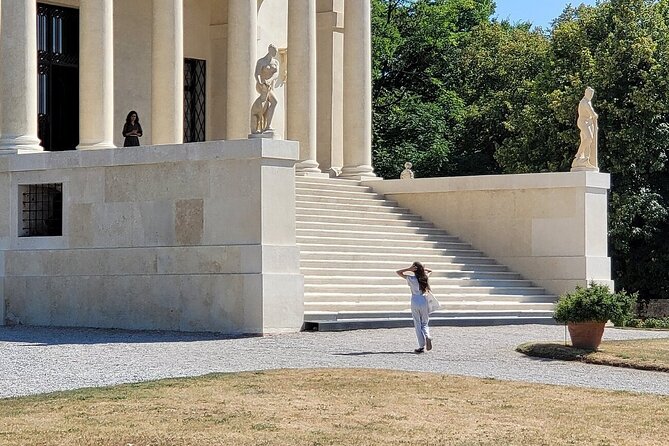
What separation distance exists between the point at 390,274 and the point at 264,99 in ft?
23.6

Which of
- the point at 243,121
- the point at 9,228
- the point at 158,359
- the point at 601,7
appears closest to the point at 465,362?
the point at 158,359

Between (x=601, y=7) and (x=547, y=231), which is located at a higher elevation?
(x=601, y=7)

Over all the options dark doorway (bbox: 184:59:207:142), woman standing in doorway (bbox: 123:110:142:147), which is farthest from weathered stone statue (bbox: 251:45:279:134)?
dark doorway (bbox: 184:59:207:142)

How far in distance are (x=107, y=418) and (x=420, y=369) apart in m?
7.33

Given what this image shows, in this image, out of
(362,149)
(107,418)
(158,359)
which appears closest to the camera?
(107,418)

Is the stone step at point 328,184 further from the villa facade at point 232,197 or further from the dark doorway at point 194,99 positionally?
the dark doorway at point 194,99

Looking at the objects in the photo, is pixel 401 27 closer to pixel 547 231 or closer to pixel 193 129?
pixel 193 129

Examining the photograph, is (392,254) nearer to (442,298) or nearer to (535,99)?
(442,298)

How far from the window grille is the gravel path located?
9.36 ft

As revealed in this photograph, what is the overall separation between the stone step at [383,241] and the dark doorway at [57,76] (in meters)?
9.82

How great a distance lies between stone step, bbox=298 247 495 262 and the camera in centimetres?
3666

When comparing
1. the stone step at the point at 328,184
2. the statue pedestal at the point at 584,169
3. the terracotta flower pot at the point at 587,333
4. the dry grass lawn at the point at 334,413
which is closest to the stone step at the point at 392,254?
the statue pedestal at the point at 584,169

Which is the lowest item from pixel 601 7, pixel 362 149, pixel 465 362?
pixel 465 362

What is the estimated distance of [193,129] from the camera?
48281 millimetres
